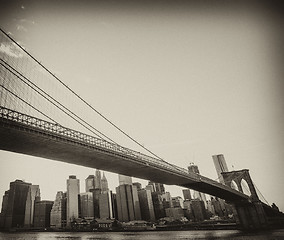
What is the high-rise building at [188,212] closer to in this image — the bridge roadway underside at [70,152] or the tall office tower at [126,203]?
the tall office tower at [126,203]

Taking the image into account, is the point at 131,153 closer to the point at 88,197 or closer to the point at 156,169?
A: the point at 156,169

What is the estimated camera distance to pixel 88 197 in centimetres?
16188

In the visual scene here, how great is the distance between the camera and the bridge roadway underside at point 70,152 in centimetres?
1967

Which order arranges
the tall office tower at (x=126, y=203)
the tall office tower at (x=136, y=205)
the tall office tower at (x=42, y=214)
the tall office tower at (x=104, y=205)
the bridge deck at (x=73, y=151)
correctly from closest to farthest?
1. the bridge deck at (x=73, y=151)
2. the tall office tower at (x=136, y=205)
3. the tall office tower at (x=126, y=203)
4. the tall office tower at (x=104, y=205)
5. the tall office tower at (x=42, y=214)

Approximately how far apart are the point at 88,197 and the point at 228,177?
126818 millimetres

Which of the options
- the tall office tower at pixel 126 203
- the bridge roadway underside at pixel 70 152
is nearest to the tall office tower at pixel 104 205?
the tall office tower at pixel 126 203

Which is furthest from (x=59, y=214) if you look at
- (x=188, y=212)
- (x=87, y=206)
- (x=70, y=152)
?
(x=70, y=152)

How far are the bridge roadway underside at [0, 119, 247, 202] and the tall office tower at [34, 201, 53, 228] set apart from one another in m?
155

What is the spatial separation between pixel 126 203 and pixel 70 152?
5049 inches

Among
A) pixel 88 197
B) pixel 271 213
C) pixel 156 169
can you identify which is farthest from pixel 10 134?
pixel 88 197

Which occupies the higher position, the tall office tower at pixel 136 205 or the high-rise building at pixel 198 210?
the tall office tower at pixel 136 205

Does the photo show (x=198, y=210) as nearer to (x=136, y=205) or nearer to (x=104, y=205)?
(x=136, y=205)

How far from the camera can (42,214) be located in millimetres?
162500

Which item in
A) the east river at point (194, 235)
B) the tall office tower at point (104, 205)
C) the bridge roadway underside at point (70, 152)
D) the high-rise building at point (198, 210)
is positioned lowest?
the east river at point (194, 235)
